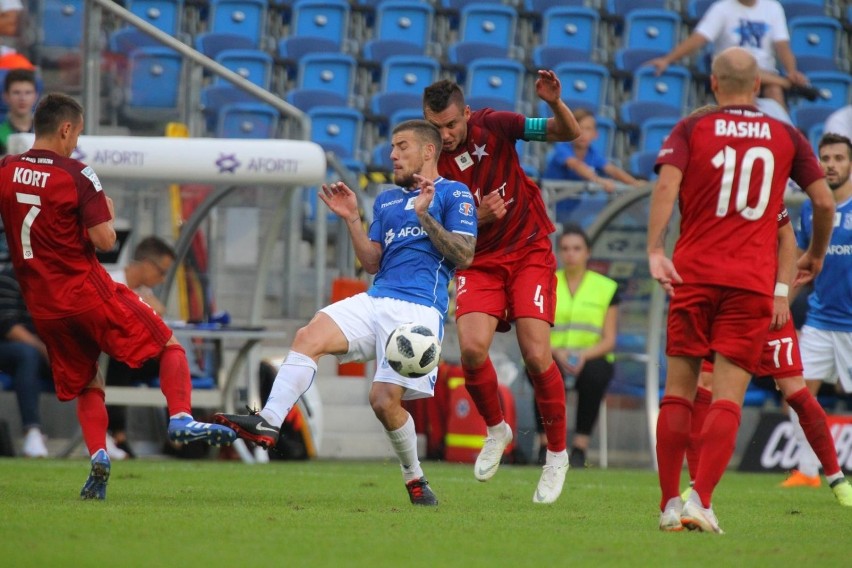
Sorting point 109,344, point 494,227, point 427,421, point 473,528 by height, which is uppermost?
point 494,227

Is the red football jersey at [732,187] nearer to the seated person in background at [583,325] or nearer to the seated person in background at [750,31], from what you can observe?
the seated person in background at [583,325]

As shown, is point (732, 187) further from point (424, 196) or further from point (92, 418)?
point (92, 418)

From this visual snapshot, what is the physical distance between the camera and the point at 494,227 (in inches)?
313

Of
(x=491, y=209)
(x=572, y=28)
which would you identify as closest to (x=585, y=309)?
(x=491, y=209)

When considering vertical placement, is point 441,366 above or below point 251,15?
below

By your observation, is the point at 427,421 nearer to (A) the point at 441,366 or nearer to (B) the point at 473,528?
(A) the point at 441,366

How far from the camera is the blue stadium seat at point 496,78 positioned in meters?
16.6

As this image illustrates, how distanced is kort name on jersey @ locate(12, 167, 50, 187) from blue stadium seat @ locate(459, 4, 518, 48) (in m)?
11.2

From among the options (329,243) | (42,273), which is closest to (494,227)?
(42,273)

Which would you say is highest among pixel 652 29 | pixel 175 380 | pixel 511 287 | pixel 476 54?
pixel 652 29

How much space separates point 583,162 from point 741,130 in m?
7.52

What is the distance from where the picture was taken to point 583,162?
13.3m

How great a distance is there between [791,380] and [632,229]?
13.4 ft

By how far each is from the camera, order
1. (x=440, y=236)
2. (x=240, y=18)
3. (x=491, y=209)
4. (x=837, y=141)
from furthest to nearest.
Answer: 1. (x=240, y=18)
2. (x=837, y=141)
3. (x=491, y=209)
4. (x=440, y=236)
